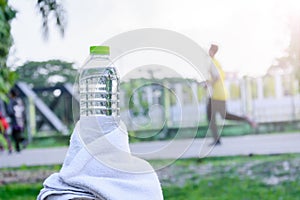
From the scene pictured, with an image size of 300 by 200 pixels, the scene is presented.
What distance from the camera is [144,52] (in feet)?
4.06

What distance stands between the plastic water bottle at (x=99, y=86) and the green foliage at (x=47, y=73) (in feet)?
8.49

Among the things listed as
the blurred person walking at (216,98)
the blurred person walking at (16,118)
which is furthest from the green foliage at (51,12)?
the blurred person walking at (16,118)

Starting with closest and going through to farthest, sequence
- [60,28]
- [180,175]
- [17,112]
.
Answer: [60,28] → [180,175] → [17,112]

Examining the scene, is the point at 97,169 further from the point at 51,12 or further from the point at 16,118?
the point at 16,118

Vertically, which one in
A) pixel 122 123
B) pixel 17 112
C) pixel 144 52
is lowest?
pixel 17 112

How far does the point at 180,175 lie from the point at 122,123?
275 cm

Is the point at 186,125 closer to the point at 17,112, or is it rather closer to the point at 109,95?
the point at 109,95

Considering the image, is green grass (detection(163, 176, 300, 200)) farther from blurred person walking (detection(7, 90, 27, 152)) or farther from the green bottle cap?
the green bottle cap

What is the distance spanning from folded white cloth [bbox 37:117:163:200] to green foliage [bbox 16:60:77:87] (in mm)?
2677

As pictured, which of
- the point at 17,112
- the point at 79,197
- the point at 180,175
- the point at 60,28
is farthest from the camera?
the point at 17,112

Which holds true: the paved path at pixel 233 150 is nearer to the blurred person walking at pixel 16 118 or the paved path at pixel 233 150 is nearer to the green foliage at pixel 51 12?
the blurred person walking at pixel 16 118

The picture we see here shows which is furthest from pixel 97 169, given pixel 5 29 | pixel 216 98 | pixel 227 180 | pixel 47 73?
pixel 47 73

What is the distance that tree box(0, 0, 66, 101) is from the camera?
2.77 meters

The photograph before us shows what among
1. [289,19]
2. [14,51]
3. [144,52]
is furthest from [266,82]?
[144,52]
